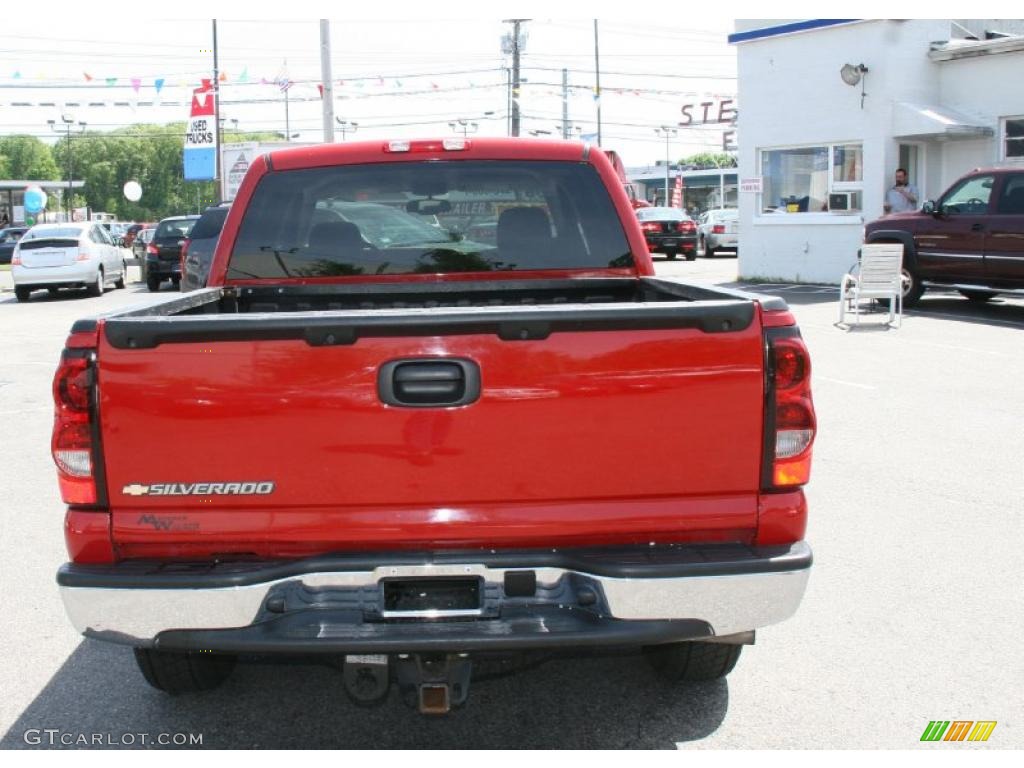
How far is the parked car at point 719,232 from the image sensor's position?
105 feet

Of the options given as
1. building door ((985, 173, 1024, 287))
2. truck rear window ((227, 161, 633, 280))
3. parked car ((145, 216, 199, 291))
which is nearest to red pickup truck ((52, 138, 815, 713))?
truck rear window ((227, 161, 633, 280))

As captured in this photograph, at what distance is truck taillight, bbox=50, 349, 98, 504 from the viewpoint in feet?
10.3

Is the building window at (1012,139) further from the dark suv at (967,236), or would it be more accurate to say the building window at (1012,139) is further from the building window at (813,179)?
the dark suv at (967,236)

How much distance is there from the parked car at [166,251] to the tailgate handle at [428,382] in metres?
22.4

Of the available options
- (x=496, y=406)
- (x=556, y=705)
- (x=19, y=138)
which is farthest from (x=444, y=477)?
(x=19, y=138)

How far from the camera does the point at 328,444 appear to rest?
3.14 meters

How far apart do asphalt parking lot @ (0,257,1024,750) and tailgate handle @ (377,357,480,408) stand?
2.16 feet

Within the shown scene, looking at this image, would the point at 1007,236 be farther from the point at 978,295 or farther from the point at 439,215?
the point at 439,215

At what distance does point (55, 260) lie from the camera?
23.4 meters

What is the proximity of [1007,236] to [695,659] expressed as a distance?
13021 mm

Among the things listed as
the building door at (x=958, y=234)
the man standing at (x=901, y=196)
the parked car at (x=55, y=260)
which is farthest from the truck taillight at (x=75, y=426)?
the parked car at (x=55, y=260)

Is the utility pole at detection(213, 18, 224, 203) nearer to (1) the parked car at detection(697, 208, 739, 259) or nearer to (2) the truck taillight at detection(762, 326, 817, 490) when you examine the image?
(1) the parked car at detection(697, 208, 739, 259)

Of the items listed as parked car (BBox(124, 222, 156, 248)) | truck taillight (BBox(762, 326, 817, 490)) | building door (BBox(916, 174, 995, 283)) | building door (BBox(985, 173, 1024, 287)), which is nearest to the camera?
truck taillight (BBox(762, 326, 817, 490))

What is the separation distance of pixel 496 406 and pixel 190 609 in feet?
3.22
